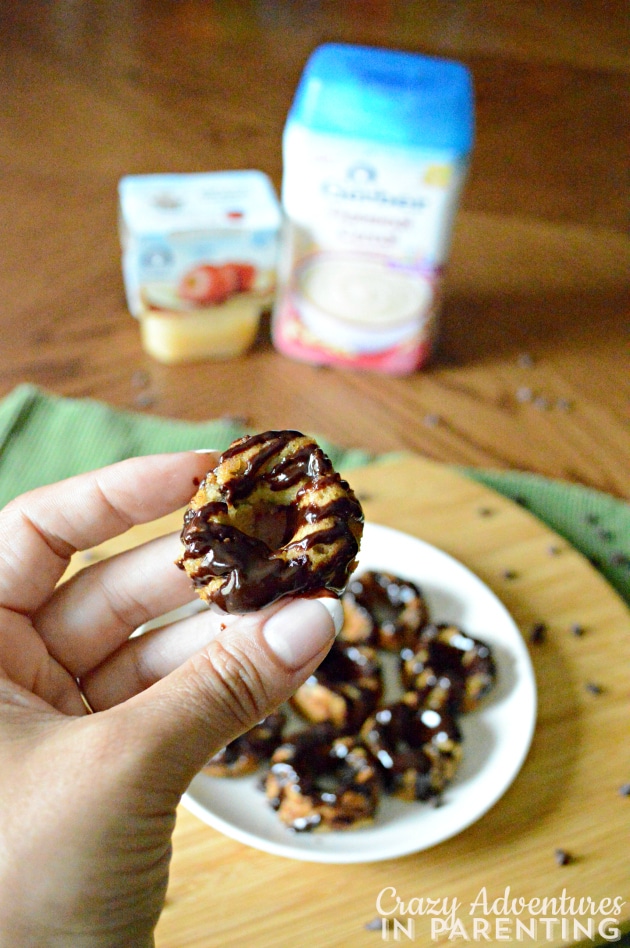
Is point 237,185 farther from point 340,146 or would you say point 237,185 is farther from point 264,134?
point 264,134

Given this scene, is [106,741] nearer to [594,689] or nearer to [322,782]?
[322,782]

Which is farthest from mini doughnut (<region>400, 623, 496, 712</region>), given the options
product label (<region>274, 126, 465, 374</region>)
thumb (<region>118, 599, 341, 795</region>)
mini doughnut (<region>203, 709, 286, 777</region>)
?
product label (<region>274, 126, 465, 374</region>)

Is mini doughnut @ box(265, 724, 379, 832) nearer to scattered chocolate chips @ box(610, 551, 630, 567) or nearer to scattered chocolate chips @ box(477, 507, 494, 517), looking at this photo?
scattered chocolate chips @ box(477, 507, 494, 517)

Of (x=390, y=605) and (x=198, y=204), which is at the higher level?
(x=198, y=204)

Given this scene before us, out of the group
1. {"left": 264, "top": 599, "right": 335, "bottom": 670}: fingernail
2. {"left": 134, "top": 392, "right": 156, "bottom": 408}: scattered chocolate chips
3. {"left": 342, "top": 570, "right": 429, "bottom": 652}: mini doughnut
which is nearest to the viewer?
{"left": 264, "top": 599, "right": 335, "bottom": 670}: fingernail

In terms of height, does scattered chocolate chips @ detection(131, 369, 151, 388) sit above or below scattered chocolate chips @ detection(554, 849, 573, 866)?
above

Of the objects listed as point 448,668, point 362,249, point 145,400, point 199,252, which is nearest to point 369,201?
point 362,249

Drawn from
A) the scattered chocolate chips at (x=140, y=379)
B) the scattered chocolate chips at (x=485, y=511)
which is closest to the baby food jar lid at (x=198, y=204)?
the scattered chocolate chips at (x=140, y=379)
